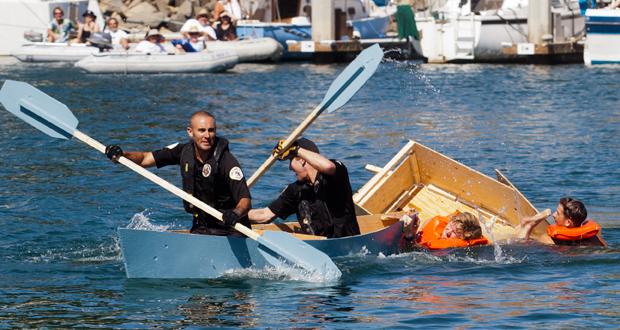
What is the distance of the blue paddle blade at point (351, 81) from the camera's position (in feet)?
40.5

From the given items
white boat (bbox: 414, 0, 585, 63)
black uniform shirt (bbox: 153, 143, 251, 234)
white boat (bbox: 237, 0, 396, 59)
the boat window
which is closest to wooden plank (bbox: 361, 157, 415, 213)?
black uniform shirt (bbox: 153, 143, 251, 234)

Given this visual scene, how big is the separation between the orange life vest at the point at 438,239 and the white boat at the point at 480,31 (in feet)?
80.8

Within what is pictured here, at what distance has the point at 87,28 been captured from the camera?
39.7m

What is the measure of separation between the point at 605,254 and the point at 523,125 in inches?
441

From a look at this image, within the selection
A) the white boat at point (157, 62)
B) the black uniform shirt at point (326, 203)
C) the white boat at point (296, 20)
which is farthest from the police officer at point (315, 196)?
the white boat at point (296, 20)

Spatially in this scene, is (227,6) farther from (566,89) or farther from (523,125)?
(523,125)

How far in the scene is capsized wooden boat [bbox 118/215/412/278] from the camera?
10852mm

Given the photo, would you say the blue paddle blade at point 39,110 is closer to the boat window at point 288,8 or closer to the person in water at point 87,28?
the person in water at point 87,28

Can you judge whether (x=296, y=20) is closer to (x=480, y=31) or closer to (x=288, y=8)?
(x=288, y=8)

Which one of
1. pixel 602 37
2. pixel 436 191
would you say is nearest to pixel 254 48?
pixel 602 37

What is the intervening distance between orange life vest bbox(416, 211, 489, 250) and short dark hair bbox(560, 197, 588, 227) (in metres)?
0.84

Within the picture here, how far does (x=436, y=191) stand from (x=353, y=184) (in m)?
2.91

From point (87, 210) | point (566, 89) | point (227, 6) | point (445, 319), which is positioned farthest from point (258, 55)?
point (445, 319)

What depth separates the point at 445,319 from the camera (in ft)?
33.0
